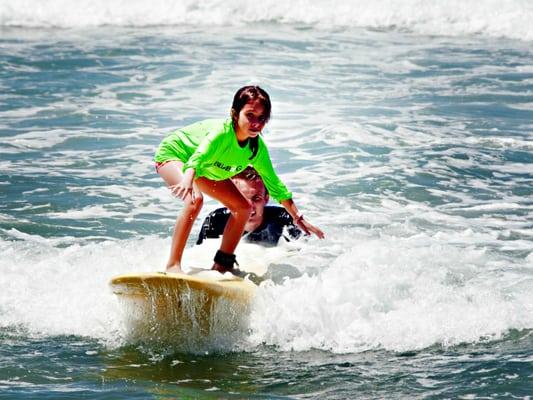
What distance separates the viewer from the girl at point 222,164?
592 centimetres

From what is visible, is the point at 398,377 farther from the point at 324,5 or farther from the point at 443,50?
the point at 324,5

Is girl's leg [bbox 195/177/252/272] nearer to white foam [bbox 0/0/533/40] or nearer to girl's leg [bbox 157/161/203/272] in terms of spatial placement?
girl's leg [bbox 157/161/203/272]

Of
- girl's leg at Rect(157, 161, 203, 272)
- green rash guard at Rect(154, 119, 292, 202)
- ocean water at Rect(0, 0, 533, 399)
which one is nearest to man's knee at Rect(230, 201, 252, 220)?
green rash guard at Rect(154, 119, 292, 202)

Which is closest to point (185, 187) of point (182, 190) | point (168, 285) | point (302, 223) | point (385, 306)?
point (182, 190)

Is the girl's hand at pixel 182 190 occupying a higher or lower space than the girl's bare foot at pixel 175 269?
higher

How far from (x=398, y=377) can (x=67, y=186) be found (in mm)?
5314

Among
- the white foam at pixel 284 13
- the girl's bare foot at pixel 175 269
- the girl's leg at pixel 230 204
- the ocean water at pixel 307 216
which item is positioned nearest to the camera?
the ocean water at pixel 307 216

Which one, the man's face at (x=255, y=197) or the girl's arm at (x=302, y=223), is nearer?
the girl's arm at (x=302, y=223)

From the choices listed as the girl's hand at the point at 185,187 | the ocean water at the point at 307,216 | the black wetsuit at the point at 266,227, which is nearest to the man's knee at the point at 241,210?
the ocean water at the point at 307,216

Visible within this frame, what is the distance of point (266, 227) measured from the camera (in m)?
7.34

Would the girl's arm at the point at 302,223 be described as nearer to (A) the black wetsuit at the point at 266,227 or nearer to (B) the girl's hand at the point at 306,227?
(B) the girl's hand at the point at 306,227

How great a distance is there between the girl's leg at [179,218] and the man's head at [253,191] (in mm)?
920

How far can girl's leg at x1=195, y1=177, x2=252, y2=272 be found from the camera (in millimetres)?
6184

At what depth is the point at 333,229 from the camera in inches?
332
